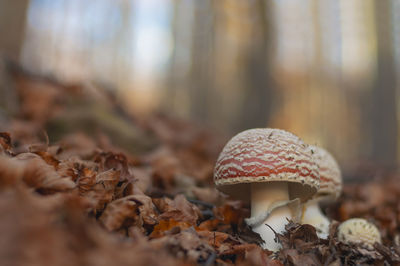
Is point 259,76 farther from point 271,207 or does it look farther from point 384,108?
point 271,207

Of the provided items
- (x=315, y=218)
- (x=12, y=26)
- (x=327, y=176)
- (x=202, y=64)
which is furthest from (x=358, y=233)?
(x=202, y=64)

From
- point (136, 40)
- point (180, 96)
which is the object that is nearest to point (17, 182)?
point (180, 96)

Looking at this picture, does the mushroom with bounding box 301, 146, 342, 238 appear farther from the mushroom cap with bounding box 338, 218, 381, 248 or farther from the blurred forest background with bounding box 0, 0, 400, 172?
the blurred forest background with bounding box 0, 0, 400, 172

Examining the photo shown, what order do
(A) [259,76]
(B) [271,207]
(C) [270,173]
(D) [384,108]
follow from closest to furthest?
1. (C) [270,173]
2. (B) [271,207]
3. (A) [259,76]
4. (D) [384,108]

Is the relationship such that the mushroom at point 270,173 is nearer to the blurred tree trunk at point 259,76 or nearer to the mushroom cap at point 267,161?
the mushroom cap at point 267,161

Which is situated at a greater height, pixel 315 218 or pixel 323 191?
pixel 323 191

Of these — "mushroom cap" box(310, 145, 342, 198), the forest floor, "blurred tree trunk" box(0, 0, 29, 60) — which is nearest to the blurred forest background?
"blurred tree trunk" box(0, 0, 29, 60)
